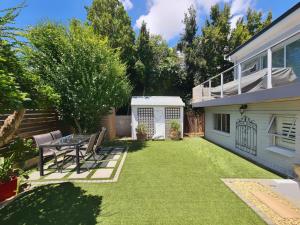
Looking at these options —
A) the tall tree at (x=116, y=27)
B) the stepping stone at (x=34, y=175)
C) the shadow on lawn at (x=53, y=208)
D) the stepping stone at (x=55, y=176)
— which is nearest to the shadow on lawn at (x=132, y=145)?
the stepping stone at (x=55, y=176)

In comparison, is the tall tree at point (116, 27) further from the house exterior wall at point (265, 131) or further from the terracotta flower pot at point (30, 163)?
the terracotta flower pot at point (30, 163)

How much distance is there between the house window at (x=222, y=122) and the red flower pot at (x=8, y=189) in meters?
9.92

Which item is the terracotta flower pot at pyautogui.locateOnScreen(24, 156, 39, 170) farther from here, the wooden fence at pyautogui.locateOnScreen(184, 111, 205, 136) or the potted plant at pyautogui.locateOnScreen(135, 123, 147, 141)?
the wooden fence at pyautogui.locateOnScreen(184, 111, 205, 136)

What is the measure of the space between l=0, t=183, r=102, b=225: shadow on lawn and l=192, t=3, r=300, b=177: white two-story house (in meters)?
5.22

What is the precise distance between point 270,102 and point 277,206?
4016 mm

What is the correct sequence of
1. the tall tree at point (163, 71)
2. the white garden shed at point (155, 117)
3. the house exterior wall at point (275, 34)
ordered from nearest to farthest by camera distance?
the house exterior wall at point (275, 34), the white garden shed at point (155, 117), the tall tree at point (163, 71)

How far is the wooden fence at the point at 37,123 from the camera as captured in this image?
833cm

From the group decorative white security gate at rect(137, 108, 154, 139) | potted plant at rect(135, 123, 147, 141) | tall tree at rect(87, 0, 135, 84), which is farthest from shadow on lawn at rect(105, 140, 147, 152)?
tall tree at rect(87, 0, 135, 84)

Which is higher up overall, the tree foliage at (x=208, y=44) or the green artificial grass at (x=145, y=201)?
the tree foliage at (x=208, y=44)

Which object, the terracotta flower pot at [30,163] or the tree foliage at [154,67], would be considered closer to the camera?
the terracotta flower pot at [30,163]

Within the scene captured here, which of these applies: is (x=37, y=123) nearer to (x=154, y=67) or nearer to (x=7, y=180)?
(x=7, y=180)

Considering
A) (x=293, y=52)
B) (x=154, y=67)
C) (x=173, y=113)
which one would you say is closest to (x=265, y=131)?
(x=293, y=52)

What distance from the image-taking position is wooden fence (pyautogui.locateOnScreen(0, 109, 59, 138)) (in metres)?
8.33

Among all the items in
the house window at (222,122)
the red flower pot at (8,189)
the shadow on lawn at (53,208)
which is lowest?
the shadow on lawn at (53,208)
